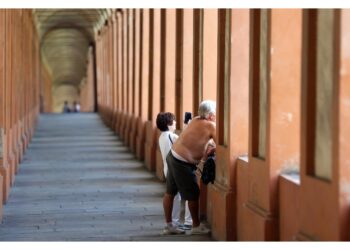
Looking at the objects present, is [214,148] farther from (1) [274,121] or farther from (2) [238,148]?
(1) [274,121]

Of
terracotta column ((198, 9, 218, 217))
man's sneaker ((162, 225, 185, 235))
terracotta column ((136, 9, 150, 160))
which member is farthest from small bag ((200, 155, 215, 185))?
terracotta column ((136, 9, 150, 160))

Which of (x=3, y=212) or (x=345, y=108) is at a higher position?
(x=345, y=108)

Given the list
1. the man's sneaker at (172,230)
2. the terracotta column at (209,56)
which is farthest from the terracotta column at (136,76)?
the man's sneaker at (172,230)

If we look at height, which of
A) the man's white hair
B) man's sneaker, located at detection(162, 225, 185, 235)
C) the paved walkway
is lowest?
the paved walkway

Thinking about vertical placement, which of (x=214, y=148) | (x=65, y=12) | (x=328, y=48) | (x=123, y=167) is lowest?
(x=123, y=167)

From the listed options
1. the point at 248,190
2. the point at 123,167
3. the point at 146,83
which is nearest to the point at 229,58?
the point at 248,190

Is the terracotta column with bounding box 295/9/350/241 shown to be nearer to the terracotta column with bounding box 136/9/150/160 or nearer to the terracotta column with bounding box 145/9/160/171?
the terracotta column with bounding box 145/9/160/171

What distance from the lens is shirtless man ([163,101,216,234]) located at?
396 inches

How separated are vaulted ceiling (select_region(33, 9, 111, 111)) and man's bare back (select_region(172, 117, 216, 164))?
2822 centimetres

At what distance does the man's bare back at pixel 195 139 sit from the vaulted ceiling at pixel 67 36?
92.6 ft

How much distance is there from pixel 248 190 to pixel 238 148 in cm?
101

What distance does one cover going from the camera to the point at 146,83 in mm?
22047

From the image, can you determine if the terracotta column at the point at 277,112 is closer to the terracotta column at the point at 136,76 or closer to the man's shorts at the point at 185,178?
the man's shorts at the point at 185,178

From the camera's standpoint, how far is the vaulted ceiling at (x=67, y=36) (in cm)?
4566
